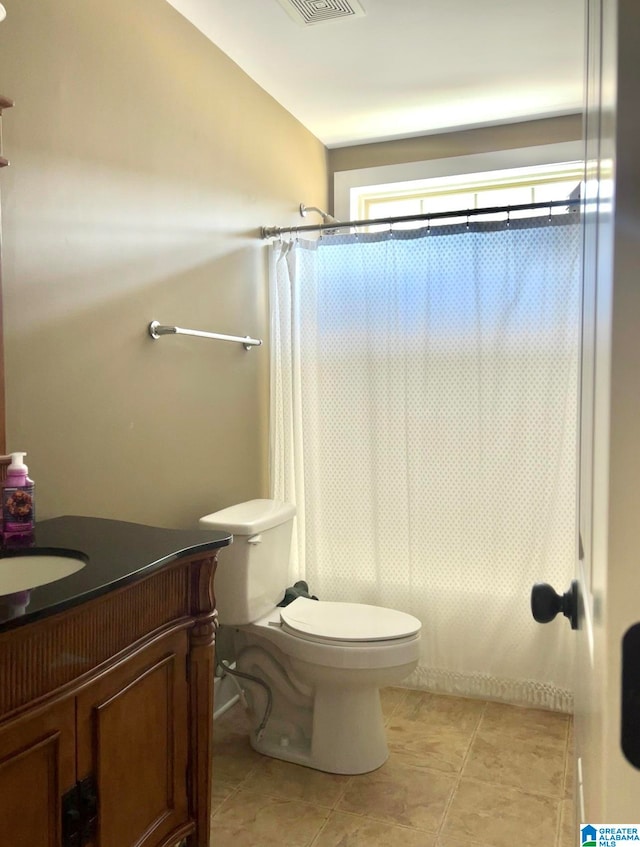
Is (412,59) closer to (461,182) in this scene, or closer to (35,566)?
(461,182)

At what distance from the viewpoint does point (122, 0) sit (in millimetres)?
1917

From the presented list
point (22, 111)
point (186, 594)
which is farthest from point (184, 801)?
point (22, 111)

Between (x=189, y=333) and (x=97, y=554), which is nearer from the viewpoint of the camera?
(x=97, y=554)

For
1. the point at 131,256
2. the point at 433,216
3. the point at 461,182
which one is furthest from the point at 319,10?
the point at 461,182

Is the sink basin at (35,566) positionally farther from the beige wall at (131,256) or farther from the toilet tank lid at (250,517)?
the toilet tank lid at (250,517)

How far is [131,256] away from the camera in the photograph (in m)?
1.98

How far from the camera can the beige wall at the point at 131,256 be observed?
1617 mm

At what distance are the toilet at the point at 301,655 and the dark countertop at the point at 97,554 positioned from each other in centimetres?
67

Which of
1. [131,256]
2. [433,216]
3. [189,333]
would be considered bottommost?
[189,333]

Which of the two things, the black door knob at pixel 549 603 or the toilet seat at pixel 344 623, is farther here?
the toilet seat at pixel 344 623

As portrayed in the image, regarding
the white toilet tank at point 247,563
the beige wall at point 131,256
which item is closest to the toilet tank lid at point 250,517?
the white toilet tank at point 247,563

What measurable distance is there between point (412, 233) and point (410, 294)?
245 mm

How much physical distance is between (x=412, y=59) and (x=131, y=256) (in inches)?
54.7

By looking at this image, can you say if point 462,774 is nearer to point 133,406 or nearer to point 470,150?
point 133,406
